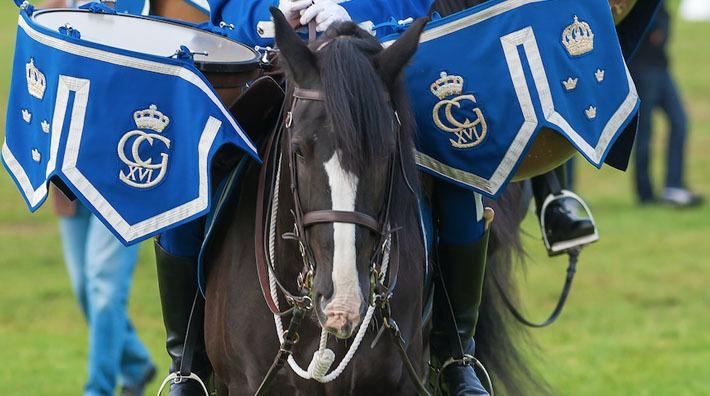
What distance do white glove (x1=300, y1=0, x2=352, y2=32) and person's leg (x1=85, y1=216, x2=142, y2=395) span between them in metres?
3.24

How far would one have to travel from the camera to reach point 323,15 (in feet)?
15.0

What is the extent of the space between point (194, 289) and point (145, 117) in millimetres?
883

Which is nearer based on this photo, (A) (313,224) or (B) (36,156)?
(A) (313,224)

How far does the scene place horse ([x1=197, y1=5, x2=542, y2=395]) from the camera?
3908mm

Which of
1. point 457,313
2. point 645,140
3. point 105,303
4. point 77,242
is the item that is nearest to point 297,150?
point 457,313

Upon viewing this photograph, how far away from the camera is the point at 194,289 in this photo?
509cm

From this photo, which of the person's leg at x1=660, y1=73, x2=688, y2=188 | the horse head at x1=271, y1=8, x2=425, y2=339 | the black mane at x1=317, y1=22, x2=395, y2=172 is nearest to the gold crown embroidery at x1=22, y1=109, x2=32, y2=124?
the horse head at x1=271, y1=8, x2=425, y2=339

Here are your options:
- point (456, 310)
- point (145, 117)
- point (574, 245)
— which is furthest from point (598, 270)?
point (145, 117)

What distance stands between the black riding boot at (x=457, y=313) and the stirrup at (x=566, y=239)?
1849 mm

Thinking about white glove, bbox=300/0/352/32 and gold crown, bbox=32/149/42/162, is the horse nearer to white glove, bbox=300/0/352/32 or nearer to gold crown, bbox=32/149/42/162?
white glove, bbox=300/0/352/32

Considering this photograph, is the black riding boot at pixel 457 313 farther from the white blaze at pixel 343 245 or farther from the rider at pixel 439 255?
the white blaze at pixel 343 245

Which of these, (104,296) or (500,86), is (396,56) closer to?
(500,86)

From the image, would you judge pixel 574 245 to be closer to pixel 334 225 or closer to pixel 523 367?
pixel 523 367

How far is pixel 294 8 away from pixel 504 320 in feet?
7.50
